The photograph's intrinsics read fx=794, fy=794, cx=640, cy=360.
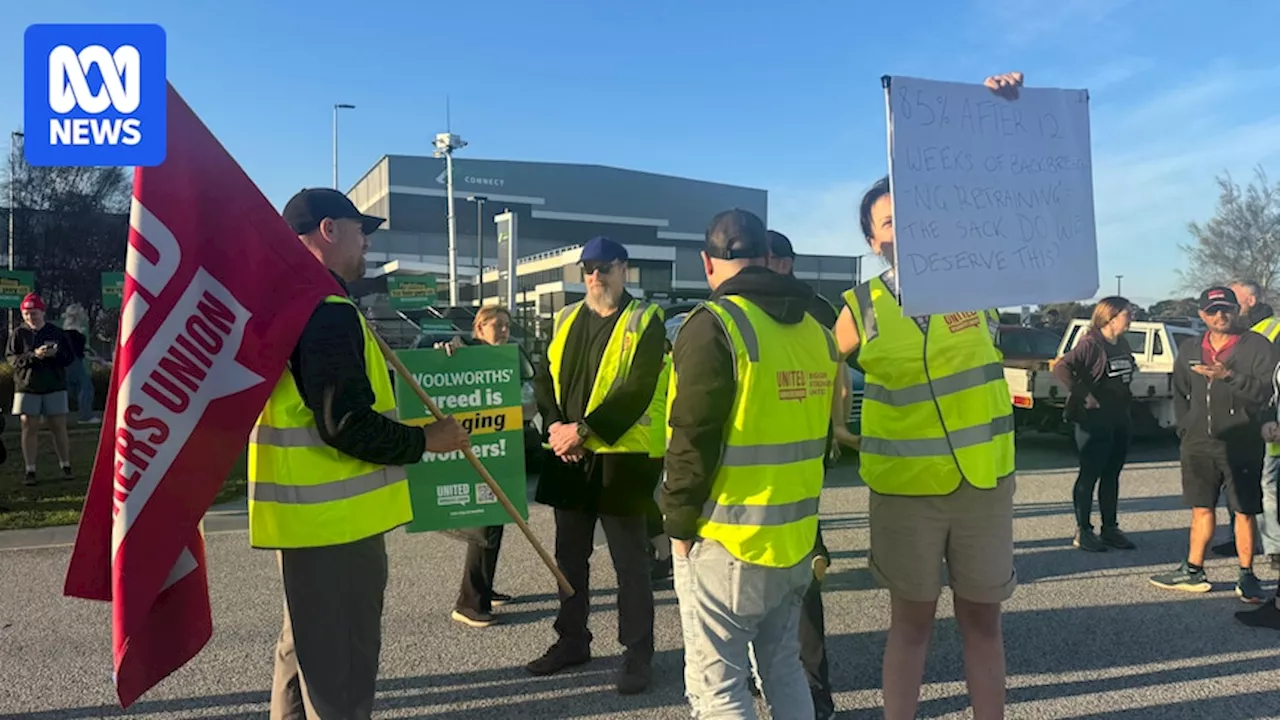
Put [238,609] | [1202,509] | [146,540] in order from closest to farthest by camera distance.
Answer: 1. [146,540]
2. [238,609]
3. [1202,509]

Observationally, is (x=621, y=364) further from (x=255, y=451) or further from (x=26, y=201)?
(x=26, y=201)

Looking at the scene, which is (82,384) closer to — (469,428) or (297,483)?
(469,428)

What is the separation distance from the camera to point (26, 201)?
24203mm

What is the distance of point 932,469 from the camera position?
261 centimetres

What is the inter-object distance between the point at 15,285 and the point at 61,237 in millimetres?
11496

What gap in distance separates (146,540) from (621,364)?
2051 millimetres

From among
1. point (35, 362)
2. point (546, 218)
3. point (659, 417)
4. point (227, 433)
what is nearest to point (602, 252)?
point (659, 417)

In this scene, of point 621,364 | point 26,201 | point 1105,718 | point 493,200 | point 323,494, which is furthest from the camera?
point 493,200

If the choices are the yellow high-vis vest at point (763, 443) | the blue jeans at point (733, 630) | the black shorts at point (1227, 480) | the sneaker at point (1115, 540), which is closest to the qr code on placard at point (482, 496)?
the blue jeans at point (733, 630)

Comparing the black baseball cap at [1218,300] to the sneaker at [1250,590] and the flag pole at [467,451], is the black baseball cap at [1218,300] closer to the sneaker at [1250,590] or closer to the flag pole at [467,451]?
the sneaker at [1250,590]

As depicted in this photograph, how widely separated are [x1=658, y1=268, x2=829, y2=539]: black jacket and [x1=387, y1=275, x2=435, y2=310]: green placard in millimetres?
22243

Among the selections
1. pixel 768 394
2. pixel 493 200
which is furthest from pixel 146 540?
pixel 493 200

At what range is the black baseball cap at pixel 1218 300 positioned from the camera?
5039 mm

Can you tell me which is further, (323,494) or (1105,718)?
(1105,718)
